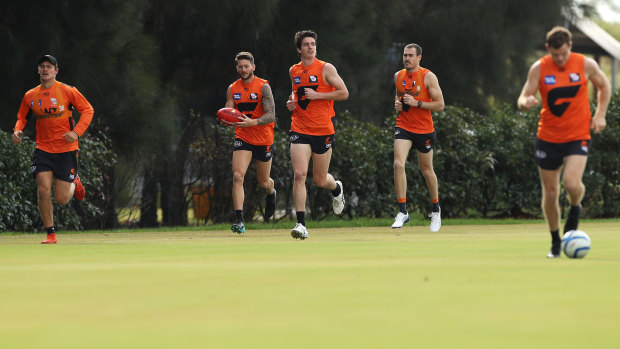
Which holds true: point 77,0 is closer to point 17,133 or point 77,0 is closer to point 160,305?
point 17,133

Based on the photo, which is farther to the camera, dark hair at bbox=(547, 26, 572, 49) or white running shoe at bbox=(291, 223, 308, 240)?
white running shoe at bbox=(291, 223, 308, 240)

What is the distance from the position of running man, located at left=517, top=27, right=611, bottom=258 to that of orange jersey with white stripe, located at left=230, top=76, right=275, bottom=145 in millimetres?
5642

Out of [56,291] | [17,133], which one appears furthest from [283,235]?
[56,291]

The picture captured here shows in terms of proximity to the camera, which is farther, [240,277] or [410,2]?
[410,2]

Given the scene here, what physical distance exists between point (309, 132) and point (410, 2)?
37.9 ft

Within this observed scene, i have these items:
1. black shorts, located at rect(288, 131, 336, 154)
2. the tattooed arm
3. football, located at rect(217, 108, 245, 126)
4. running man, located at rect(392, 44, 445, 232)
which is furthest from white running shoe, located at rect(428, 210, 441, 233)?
football, located at rect(217, 108, 245, 126)

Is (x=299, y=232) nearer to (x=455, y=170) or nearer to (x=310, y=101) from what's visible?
(x=310, y=101)

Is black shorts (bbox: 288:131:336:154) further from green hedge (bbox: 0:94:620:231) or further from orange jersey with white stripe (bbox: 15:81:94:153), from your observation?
green hedge (bbox: 0:94:620:231)

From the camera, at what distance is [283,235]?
15.8 m

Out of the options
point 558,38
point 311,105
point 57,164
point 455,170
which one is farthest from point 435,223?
point 558,38

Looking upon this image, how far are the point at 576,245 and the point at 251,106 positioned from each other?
21.3 ft

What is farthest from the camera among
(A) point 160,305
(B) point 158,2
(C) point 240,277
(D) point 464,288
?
(B) point 158,2

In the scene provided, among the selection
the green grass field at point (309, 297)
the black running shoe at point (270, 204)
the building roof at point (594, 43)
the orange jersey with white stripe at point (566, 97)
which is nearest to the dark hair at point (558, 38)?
the orange jersey with white stripe at point (566, 97)

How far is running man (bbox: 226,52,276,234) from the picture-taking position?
611 inches
